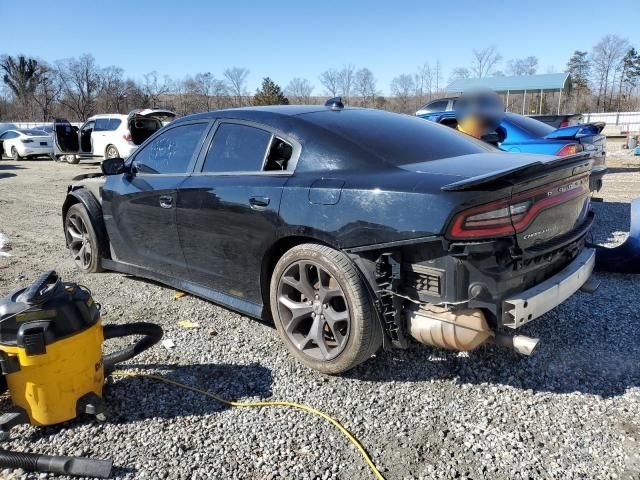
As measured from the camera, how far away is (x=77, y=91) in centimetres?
5581

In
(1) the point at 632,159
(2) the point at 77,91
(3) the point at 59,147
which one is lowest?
(1) the point at 632,159

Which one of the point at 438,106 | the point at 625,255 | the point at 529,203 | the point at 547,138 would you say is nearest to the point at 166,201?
the point at 529,203

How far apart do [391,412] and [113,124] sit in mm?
15387

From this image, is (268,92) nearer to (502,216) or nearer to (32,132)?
(32,132)

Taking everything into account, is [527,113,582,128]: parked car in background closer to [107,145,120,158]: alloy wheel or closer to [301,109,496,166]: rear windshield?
[301,109,496,166]: rear windshield

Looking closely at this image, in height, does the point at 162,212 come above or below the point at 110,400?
above

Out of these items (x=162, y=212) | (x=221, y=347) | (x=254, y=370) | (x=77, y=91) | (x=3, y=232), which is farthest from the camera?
(x=77, y=91)

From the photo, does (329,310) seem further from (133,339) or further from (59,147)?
(59,147)

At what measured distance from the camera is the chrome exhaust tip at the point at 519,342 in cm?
255

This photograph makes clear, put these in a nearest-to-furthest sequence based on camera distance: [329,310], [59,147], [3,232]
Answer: [329,310] → [3,232] → [59,147]

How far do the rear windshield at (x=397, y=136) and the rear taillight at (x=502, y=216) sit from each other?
2.05ft

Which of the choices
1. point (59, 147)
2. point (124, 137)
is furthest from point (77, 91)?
point (124, 137)

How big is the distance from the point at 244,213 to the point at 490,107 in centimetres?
688

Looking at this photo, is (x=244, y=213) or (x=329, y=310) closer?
(x=329, y=310)
